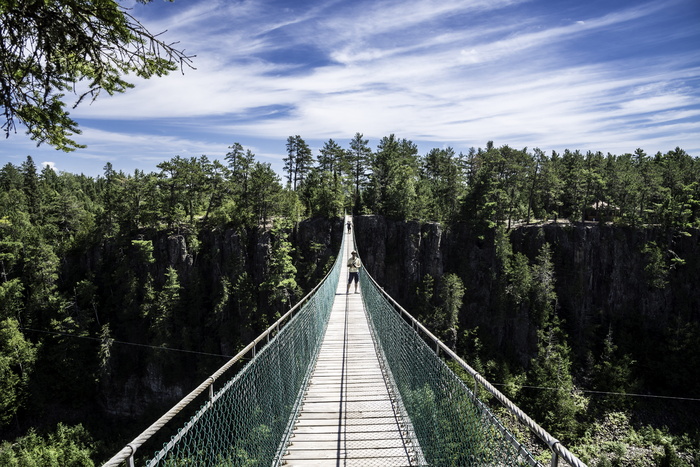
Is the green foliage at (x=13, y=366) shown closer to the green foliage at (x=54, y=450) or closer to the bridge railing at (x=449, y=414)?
the green foliage at (x=54, y=450)

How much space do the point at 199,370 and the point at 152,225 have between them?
40.4 feet

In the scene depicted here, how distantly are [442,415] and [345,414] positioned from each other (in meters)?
1.39

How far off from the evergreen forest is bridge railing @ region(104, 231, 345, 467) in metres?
21.6

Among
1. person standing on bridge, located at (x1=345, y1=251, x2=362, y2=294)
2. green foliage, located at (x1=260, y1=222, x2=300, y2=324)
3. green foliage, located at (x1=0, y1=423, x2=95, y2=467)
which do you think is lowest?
green foliage, located at (x1=0, y1=423, x2=95, y2=467)

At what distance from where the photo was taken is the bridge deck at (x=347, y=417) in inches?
124

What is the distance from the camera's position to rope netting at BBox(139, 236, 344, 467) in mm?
2129

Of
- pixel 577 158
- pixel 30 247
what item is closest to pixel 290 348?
pixel 30 247

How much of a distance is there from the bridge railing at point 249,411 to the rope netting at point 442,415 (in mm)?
1262

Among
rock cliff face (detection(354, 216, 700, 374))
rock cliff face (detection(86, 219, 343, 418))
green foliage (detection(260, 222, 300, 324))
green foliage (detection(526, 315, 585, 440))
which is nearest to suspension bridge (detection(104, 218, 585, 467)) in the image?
green foliage (detection(260, 222, 300, 324))

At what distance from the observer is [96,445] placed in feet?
66.9

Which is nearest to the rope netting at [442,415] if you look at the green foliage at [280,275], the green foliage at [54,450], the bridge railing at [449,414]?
A: the bridge railing at [449,414]

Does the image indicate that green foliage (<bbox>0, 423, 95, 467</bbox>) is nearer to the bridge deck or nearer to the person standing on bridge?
the person standing on bridge

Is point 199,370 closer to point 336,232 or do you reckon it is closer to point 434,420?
point 336,232

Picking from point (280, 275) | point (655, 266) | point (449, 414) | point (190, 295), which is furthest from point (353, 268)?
point (655, 266)
